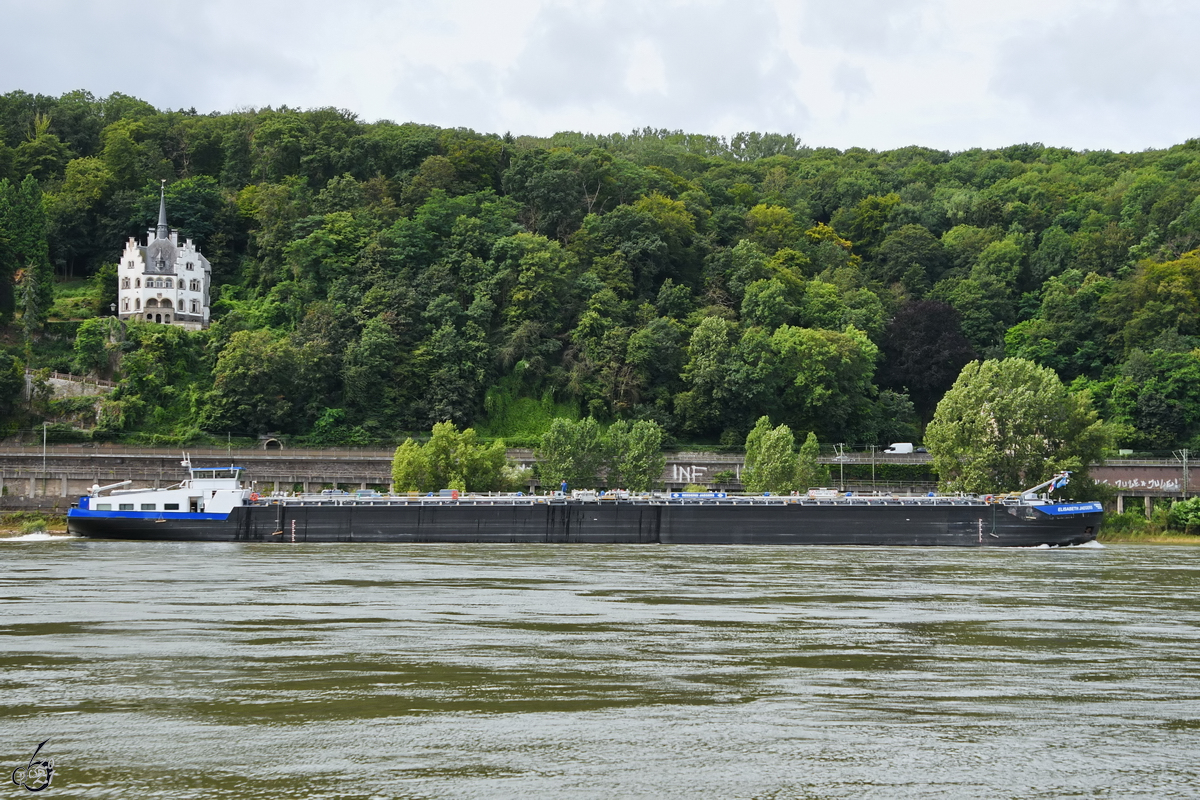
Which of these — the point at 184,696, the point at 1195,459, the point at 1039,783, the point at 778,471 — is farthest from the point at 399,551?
the point at 1195,459

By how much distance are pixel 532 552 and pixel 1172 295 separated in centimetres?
6813

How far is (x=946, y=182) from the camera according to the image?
467 ft

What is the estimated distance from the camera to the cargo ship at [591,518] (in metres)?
63.8

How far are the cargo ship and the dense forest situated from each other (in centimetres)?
2240

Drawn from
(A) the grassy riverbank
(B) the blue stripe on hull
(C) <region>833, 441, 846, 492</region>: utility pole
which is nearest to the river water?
(B) the blue stripe on hull

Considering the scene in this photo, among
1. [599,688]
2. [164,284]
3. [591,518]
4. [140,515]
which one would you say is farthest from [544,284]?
[599,688]

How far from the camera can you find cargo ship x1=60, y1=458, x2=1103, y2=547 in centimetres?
6384

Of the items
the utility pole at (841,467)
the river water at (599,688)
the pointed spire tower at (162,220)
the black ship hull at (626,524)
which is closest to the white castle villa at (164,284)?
the pointed spire tower at (162,220)

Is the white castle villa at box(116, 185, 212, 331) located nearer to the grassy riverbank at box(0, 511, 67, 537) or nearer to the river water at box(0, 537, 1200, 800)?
the grassy riverbank at box(0, 511, 67, 537)

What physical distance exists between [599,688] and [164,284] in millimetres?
91395

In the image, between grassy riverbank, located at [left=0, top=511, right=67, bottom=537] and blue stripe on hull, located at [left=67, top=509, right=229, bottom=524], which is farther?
grassy riverbank, located at [left=0, top=511, right=67, bottom=537]

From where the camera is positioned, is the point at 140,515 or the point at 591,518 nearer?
the point at 140,515

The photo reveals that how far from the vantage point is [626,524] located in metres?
66.3
